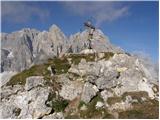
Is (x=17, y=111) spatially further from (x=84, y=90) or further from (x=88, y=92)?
(x=88, y=92)

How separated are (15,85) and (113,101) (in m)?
14.2

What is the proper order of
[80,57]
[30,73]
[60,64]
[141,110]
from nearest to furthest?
[141,110] → [30,73] → [60,64] → [80,57]

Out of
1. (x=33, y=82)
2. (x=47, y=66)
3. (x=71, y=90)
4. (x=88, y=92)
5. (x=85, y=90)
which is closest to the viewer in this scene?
(x=88, y=92)

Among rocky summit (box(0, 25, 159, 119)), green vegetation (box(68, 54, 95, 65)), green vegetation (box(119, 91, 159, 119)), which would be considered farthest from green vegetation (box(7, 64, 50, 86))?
green vegetation (box(119, 91, 159, 119))

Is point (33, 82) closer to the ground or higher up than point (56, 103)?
higher up

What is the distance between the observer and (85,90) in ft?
171

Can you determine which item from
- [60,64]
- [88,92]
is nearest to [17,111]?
[88,92]

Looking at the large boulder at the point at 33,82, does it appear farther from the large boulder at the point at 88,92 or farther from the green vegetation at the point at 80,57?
the green vegetation at the point at 80,57

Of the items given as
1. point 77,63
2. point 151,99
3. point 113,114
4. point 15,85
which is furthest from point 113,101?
point 15,85

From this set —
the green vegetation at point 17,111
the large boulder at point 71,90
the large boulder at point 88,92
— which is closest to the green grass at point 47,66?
the large boulder at point 71,90

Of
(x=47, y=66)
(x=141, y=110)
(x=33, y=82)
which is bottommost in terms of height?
(x=141, y=110)

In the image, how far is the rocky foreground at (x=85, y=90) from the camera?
49.5m

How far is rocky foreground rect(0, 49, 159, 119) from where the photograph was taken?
162 feet

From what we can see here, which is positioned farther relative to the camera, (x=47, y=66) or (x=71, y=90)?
(x=47, y=66)
